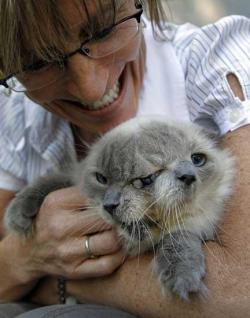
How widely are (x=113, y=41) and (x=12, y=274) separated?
58 centimetres

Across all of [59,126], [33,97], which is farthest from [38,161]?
[33,97]

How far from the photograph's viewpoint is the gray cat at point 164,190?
3.28 feet

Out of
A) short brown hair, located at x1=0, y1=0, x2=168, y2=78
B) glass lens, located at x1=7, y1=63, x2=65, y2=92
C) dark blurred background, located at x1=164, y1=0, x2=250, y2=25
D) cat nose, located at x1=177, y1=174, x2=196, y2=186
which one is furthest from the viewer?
dark blurred background, located at x1=164, y1=0, x2=250, y2=25

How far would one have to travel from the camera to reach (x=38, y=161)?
4.89 feet

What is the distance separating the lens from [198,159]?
3.60 ft

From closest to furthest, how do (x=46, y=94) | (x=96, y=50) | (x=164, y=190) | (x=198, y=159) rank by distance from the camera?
(x=164, y=190), (x=198, y=159), (x=96, y=50), (x=46, y=94)

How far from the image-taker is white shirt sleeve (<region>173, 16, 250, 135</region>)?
4.09 feet

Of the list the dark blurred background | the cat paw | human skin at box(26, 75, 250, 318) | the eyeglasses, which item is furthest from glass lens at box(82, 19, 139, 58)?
the dark blurred background

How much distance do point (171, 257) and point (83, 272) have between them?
0.23m

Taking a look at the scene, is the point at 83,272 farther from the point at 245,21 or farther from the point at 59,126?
the point at 245,21

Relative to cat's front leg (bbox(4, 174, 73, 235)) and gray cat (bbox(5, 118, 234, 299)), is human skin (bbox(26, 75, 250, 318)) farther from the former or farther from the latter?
cat's front leg (bbox(4, 174, 73, 235))

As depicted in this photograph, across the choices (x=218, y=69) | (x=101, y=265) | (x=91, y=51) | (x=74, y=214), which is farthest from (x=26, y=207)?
(x=218, y=69)

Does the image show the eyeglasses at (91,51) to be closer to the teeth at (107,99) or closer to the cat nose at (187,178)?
the teeth at (107,99)

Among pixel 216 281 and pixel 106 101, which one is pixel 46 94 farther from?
pixel 216 281
